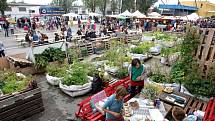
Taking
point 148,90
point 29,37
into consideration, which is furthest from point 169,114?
point 29,37

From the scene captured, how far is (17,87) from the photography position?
7.23m

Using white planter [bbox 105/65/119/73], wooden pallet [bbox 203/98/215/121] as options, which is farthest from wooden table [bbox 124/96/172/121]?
white planter [bbox 105/65/119/73]

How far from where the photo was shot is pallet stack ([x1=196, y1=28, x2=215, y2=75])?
21.5ft

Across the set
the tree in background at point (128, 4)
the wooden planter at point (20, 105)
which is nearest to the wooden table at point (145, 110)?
the wooden planter at point (20, 105)

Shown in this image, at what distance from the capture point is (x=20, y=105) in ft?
20.5

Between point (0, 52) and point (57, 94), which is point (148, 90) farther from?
point (0, 52)

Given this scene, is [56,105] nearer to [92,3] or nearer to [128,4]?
[128,4]

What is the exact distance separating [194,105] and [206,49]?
1876 mm

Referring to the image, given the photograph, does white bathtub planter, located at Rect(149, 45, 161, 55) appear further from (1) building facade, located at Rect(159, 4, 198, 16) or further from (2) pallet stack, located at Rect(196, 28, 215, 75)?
(2) pallet stack, located at Rect(196, 28, 215, 75)

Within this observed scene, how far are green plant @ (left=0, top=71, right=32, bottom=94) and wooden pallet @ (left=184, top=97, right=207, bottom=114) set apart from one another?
5210 millimetres

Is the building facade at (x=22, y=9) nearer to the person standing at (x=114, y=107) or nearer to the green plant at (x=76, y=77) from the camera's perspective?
the green plant at (x=76, y=77)

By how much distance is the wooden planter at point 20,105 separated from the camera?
19.5 feet

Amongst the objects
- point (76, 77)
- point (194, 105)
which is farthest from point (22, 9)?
point (194, 105)

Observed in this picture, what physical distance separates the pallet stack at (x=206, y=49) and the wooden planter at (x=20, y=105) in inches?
210
